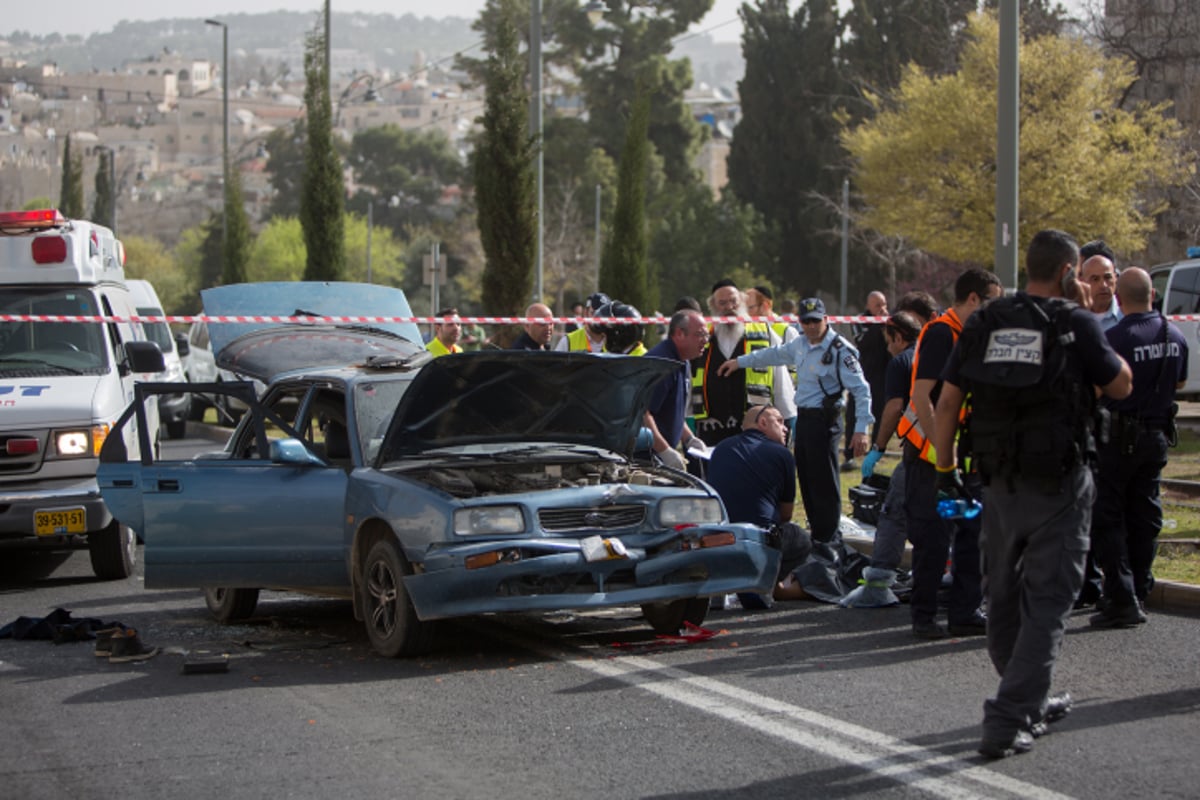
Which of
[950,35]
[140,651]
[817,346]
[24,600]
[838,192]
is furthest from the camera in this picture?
[838,192]

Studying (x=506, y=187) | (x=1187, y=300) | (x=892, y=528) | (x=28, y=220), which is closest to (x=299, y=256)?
(x=506, y=187)

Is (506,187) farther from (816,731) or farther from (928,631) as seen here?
(816,731)

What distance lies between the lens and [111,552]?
37.8 feet

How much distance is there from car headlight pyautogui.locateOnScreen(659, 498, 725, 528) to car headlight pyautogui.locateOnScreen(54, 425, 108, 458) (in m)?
4.67

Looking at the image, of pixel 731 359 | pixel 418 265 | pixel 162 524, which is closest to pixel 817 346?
pixel 731 359

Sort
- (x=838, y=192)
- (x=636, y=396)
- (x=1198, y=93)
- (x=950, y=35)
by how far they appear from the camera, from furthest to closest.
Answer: (x=838, y=192) < (x=950, y=35) < (x=1198, y=93) < (x=636, y=396)

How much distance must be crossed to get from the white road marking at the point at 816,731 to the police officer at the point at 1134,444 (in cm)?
248

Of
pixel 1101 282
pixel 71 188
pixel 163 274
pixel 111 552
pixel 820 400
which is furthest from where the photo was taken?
pixel 163 274

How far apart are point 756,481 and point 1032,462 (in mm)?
3778

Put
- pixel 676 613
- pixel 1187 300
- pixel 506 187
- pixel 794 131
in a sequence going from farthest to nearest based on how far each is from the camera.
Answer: pixel 794 131, pixel 506 187, pixel 1187 300, pixel 676 613

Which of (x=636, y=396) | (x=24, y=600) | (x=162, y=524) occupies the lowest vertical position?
(x=24, y=600)

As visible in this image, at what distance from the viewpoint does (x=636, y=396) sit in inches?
360

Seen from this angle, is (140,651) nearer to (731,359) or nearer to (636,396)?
(636,396)

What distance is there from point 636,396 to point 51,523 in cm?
431
